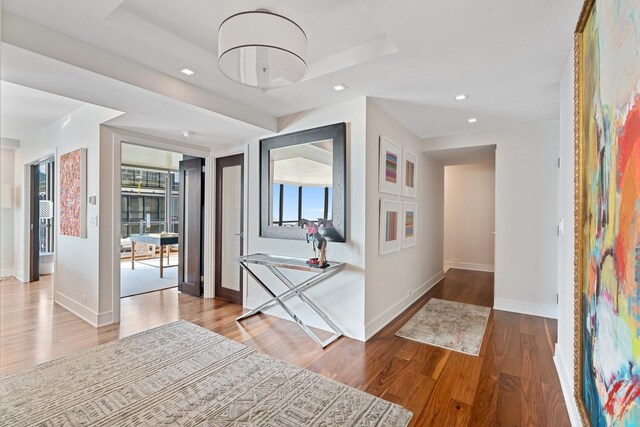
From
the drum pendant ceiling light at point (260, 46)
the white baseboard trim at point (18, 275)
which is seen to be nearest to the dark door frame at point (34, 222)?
the white baseboard trim at point (18, 275)

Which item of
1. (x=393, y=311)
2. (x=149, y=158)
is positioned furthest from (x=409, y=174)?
(x=149, y=158)

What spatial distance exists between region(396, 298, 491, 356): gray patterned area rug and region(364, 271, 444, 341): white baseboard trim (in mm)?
197

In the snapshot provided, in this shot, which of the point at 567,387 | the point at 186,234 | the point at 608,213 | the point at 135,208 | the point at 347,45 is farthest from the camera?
the point at 135,208

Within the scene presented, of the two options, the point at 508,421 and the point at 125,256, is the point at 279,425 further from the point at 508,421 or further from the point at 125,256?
the point at 125,256

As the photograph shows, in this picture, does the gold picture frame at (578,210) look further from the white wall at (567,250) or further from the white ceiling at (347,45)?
the white wall at (567,250)

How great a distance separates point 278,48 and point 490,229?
6.33 meters

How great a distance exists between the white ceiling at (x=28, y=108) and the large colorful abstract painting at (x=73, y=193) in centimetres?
57

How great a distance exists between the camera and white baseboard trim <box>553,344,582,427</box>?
1728 mm

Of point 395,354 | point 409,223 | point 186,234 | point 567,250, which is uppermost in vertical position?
point 409,223

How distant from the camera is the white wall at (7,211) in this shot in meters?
5.59

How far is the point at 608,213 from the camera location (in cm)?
107

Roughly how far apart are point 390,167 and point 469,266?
4.42m

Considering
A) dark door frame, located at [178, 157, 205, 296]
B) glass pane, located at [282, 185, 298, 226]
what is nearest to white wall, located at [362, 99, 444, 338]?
glass pane, located at [282, 185, 298, 226]

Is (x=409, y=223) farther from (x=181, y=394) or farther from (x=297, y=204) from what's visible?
(x=181, y=394)
